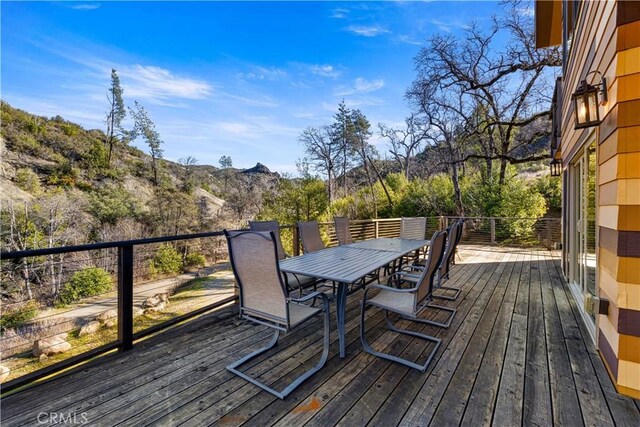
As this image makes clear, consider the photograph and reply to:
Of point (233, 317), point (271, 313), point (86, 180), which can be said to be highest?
point (86, 180)

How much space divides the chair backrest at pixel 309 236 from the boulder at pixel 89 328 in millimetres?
8759

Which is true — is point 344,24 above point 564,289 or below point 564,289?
above

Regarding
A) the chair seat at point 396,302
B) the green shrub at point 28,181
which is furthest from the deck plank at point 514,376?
the green shrub at point 28,181

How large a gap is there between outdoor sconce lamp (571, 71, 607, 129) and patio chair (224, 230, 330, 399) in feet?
8.12

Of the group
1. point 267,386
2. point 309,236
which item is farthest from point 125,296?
point 309,236

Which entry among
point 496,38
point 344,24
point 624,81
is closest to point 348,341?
point 624,81

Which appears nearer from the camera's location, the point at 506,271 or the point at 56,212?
the point at 506,271

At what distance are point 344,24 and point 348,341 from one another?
10753 millimetres

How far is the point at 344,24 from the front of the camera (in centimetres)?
977

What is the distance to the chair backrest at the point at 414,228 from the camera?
504 cm

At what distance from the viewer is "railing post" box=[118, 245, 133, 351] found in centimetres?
232

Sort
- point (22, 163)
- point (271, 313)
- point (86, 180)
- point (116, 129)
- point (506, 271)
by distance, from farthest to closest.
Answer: point (116, 129) < point (86, 180) < point (22, 163) < point (506, 271) < point (271, 313)

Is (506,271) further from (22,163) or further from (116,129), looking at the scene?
(116,129)

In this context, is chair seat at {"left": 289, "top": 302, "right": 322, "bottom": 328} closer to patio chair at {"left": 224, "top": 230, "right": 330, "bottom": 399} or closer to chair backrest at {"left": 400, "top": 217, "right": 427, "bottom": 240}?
patio chair at {"left": 224, "top": 230, "right": 330, "bottom": 399}
